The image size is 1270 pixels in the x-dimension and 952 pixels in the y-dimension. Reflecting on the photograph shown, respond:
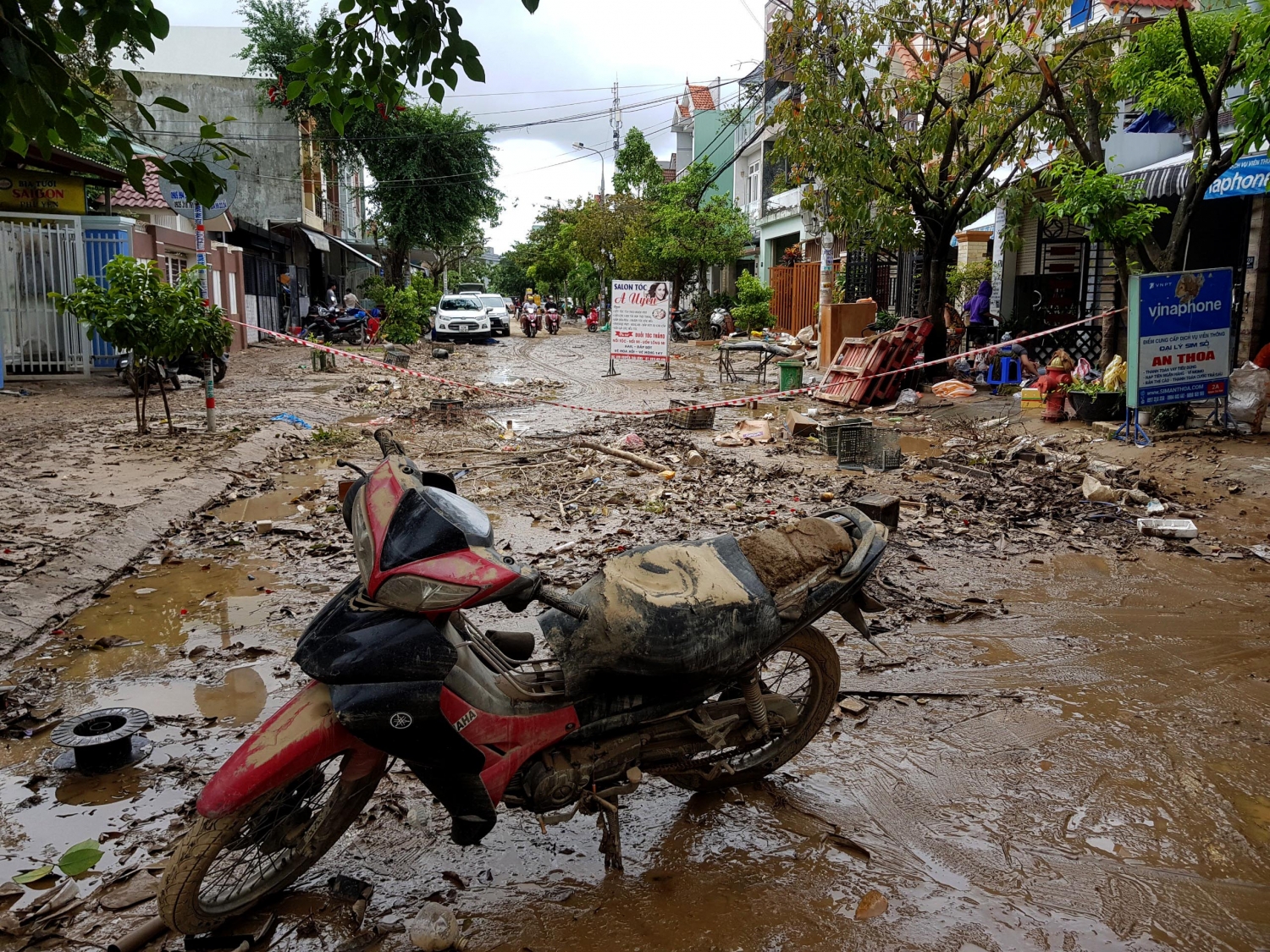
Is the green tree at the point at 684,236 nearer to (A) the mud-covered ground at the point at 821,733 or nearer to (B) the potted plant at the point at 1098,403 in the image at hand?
(B) the potted plant at the point at 1098,403

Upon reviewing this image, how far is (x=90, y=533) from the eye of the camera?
6133 mm

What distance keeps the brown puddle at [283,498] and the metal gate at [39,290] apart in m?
8.46

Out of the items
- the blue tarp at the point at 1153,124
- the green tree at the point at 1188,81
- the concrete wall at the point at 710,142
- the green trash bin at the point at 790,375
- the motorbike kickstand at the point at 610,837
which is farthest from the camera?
the concrete wall at the point at 710,142

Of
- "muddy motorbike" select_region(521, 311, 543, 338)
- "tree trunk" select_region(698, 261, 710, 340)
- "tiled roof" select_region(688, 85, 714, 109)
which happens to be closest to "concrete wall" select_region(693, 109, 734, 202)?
"tiled roof" select_region(688, 85, 714, 109)

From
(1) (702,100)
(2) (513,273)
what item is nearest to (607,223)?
(1) (702,100)

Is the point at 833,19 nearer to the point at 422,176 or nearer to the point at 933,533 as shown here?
the point at 933,533

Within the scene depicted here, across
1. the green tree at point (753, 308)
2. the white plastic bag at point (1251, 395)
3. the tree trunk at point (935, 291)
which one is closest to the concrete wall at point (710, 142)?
Answer: the green tree at point (753, 308)

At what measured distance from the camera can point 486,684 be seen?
2.78 m

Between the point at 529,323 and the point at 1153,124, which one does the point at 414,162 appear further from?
the point at 1153,124

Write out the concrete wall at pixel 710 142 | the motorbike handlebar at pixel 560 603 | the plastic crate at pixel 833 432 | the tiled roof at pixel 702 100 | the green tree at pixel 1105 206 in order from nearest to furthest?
1. the motorbike handlebar at pixel 560 603
2. the plastic crate at pixel 833 432
3. the green tree at pixel 1105 206
4. the concrete wall at pixel 710 142
5. the tiled roof at pixel 702 100

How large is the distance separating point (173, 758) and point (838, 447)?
7.27 meters

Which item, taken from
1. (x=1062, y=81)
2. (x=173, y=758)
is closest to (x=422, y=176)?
(x=1062, y=81)

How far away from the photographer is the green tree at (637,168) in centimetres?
4603

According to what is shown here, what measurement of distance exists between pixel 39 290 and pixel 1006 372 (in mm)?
15831
